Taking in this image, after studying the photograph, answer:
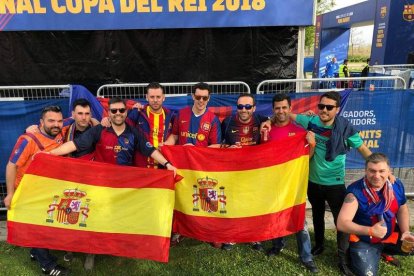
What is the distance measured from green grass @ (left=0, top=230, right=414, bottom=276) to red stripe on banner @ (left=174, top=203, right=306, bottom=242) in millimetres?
431

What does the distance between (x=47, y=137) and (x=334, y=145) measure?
135 inches

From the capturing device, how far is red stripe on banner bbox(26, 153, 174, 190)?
13.6 feet

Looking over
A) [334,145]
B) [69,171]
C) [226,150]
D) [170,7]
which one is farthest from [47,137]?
[170,7]

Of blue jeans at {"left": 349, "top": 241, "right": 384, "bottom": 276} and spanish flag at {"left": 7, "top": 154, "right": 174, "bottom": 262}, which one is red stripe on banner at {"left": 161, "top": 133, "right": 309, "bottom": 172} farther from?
blue jeans at {"left": 349, "top": 241, "right": 384, "bottom": 276}

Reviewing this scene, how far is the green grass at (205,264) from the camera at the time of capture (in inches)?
177

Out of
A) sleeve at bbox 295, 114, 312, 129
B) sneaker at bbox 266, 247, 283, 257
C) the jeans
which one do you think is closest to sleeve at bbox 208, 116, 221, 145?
sleeve at bbox 295, 114, 312, 129

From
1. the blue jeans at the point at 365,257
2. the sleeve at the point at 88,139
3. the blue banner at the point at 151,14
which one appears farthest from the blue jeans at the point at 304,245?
the blue banner at the point at 151,14

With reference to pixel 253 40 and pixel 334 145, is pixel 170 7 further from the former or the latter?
pixel 334 145

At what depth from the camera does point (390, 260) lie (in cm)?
460

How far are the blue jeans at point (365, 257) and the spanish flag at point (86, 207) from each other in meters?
2.24

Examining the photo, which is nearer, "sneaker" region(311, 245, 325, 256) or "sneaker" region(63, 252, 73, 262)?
"sneaker" region(63, 252, 73, 262)

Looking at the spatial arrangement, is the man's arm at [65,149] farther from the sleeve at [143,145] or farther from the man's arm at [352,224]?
the man's arm at [352,224]

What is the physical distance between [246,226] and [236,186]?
1.64 feet

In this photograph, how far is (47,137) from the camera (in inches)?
171
